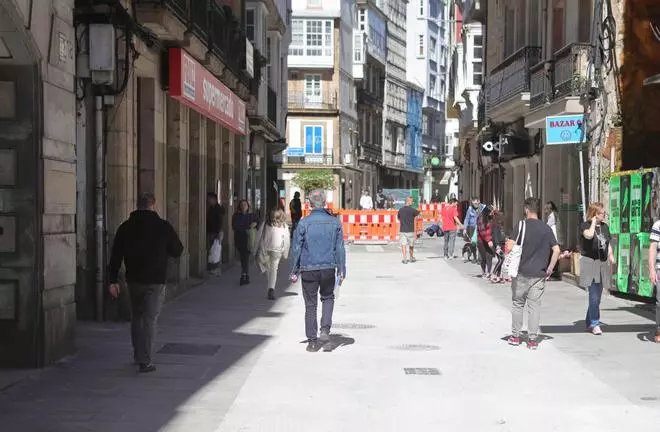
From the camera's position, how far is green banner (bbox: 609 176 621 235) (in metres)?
17.1

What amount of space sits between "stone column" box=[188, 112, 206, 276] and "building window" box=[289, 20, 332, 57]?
45.2 m

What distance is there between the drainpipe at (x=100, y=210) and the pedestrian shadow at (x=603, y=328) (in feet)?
18.8

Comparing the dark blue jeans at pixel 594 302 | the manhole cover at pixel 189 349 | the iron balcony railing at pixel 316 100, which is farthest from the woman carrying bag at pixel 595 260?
the iron balcony railing at pixel 316 100

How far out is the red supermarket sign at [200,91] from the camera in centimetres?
1764

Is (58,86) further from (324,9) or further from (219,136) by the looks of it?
(324,9)

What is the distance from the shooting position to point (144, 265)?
10492mm

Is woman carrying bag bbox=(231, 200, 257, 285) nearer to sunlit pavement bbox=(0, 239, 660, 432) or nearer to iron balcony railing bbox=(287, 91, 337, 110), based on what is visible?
sunlit pavement bbox=(0, 239, 660, 432)

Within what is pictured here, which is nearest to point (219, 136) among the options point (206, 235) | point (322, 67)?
point (206, 235)

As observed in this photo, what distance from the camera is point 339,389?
969cm

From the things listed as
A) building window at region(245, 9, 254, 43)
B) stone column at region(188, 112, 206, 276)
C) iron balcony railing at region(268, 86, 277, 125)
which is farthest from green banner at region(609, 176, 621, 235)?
iron balcony railing at region(268, 86, 277, 125)

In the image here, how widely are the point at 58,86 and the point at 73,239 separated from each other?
158cm

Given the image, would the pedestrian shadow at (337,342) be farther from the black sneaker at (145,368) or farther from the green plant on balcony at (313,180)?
the green plant on balcony at (313,180)

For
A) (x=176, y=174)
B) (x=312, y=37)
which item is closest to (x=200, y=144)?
(x=176, y=174)

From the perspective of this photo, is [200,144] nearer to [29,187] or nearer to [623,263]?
[623,263]
